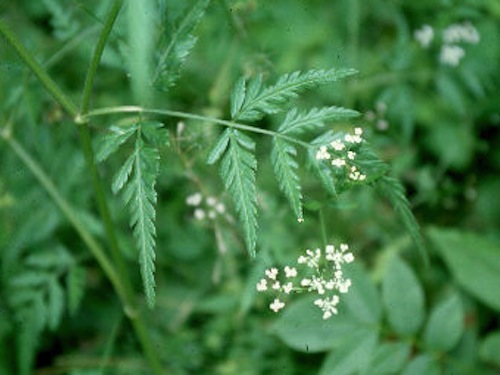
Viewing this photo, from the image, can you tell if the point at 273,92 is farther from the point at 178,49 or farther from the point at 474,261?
the point at 474,261

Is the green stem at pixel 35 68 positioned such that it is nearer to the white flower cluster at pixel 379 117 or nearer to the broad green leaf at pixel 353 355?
the broad green leaf at pixel 353 355

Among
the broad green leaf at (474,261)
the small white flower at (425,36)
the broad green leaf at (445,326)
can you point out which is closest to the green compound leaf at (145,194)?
the broad green leaf at (445,326)

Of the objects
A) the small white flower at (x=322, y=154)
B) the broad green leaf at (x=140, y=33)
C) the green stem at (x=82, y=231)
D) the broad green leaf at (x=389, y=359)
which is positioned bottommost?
the broad green leaf at (x=389, y=359)

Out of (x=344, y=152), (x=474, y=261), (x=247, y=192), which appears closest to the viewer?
(x=247, y=192)

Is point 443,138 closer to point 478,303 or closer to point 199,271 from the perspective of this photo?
point 478,303

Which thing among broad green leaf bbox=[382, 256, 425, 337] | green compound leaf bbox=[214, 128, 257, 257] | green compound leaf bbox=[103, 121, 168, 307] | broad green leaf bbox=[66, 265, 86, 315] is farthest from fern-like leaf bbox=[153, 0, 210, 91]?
broad green leaf bbox=[382, 256, 425, 337]

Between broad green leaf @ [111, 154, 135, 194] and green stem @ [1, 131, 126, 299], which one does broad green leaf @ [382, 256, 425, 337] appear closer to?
green stem @ [1, 131, 126, 299]

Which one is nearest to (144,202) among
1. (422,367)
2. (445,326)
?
(422,367)
